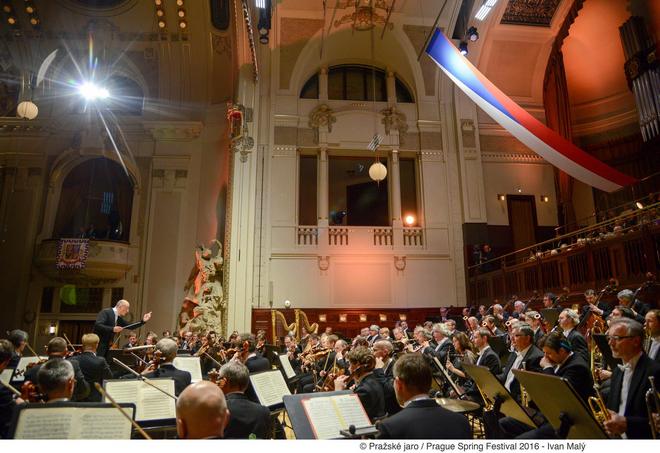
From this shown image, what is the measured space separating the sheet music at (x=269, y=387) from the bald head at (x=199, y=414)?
1599 mm

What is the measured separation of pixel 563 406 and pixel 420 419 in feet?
2.74

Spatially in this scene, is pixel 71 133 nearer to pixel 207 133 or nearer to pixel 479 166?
pixel 207 133

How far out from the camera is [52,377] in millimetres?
2701

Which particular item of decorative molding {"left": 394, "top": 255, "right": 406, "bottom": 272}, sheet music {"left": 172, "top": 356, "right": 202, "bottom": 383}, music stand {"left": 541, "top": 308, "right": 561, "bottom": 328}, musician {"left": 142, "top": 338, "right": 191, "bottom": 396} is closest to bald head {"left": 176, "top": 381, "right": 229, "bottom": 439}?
musician {"left": 142, "top": 338, "right": 191, "bottom": 396}

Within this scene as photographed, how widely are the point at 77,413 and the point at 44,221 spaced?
1408 centimetres

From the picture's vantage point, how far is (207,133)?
15.2 meters

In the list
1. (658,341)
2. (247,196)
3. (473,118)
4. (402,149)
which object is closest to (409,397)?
(658,341)

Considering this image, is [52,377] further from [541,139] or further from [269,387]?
[541,139]

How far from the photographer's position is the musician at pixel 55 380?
2.70 meters

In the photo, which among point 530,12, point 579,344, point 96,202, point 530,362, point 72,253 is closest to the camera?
point 530,362

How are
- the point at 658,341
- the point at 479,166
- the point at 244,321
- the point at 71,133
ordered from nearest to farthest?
1. the point at 658,341
2. the point at 244,321
3. the point at 479,166
4. the point at 71,133

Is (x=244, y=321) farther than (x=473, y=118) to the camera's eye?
No

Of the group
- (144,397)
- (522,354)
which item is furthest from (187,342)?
(522,354)
